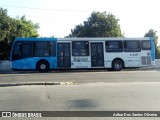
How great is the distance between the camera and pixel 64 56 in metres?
28.9

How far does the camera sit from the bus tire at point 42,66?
93.7ft

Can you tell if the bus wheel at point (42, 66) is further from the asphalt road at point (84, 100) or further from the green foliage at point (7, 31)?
the green foliage at point (7, 31)

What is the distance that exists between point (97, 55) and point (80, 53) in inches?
57.9

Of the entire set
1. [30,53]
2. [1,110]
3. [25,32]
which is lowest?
[1,110]

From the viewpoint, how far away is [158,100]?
11250 mm

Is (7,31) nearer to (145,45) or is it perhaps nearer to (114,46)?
(114,46)

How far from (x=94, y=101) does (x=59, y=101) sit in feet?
3.74

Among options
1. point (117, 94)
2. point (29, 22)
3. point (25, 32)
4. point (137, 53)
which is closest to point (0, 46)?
point (25, 32)

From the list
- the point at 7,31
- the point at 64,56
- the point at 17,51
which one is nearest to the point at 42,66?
the point at 64,56

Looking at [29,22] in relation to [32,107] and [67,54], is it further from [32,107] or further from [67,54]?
[32,107]

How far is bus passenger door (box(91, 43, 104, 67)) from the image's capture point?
95.9 ft

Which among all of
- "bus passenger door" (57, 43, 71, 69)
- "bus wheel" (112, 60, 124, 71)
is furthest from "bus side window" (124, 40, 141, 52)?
"bus passenger door" (57, 43, 71, 69)

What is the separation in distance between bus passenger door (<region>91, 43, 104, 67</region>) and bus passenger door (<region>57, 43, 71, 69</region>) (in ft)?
6.64

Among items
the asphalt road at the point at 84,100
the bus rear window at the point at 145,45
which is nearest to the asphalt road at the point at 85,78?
the asphalt road at the point at 84,100
